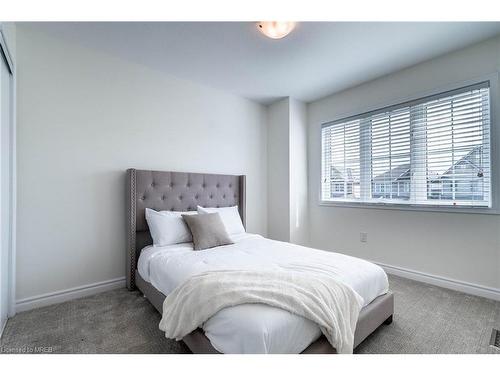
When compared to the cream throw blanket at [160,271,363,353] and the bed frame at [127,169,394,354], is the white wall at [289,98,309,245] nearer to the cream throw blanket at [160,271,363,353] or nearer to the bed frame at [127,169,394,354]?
the bed frame at [127,169,394,354]

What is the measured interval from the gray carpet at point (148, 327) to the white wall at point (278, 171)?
5.60ft

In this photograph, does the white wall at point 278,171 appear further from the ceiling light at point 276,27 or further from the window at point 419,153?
the ceiling light at point 276,27

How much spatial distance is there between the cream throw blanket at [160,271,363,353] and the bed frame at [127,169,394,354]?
102 millimetres

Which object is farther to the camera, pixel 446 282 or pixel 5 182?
pixel 446 282

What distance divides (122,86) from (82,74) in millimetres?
346

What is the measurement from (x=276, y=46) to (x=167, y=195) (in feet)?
6.36

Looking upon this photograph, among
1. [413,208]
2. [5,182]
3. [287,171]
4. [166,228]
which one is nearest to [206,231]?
[166,228]

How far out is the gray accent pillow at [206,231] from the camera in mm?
2189

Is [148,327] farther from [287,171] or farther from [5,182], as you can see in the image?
[287,171]

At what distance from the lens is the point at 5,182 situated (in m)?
1.73

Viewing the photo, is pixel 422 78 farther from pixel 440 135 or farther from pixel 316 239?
pixel 316 239

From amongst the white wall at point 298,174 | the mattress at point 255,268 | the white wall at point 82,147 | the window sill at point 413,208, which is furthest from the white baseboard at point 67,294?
the window sill at point 413,208

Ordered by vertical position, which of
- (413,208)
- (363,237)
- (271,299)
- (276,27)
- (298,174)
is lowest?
(363,237)
